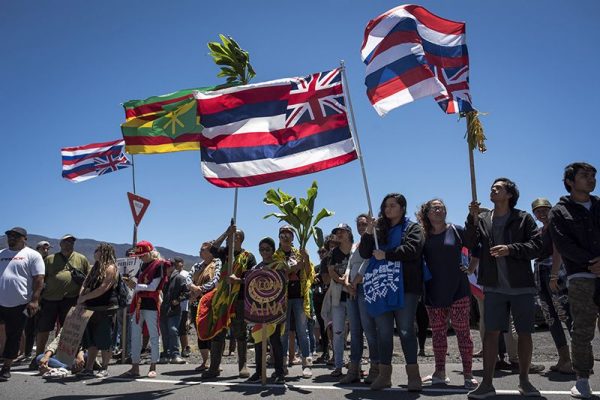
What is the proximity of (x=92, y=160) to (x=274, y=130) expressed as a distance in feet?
29.4

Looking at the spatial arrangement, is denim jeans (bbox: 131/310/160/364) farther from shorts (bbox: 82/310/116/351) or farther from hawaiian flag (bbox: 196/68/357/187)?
hawaiian flag (bbox: 196/68/357/187)

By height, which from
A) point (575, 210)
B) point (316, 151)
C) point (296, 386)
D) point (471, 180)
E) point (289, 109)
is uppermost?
point (289, 109)

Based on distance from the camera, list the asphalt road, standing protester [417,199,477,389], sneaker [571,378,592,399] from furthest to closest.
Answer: standing protester [417,199,477,389]
the asphalt road
sneaker [571,378,592,399]

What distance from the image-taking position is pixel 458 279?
5.71m

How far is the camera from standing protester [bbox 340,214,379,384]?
6133 mm

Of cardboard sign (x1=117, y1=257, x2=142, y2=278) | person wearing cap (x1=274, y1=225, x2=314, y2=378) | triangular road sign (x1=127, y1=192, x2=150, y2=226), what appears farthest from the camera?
triangular road sign (x1=127, y1=192, x2=150, y2=226)

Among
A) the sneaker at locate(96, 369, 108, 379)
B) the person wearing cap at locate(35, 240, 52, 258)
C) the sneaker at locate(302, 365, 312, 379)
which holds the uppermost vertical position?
the person wearing cap at locate(35, 240, 52, 258)

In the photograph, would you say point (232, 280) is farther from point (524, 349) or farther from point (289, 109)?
point (524, 349)

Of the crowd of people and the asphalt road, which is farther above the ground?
the crowd of people

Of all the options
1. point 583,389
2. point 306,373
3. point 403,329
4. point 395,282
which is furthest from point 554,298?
point 306,373

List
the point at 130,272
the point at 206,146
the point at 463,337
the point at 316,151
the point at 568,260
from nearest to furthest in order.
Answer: the point at 568,260 < the point at 463,337 < the point at 316,151 < the point at 206,146 < the point at 130,272

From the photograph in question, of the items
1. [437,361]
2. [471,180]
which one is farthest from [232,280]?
[471,180]

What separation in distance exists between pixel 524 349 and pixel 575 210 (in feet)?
4.91

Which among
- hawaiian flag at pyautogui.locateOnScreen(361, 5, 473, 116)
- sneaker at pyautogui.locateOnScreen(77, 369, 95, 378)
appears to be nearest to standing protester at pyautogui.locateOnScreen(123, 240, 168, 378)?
sneaker at pyautogui.locateOnScreen(77, 369, 95, 378)
